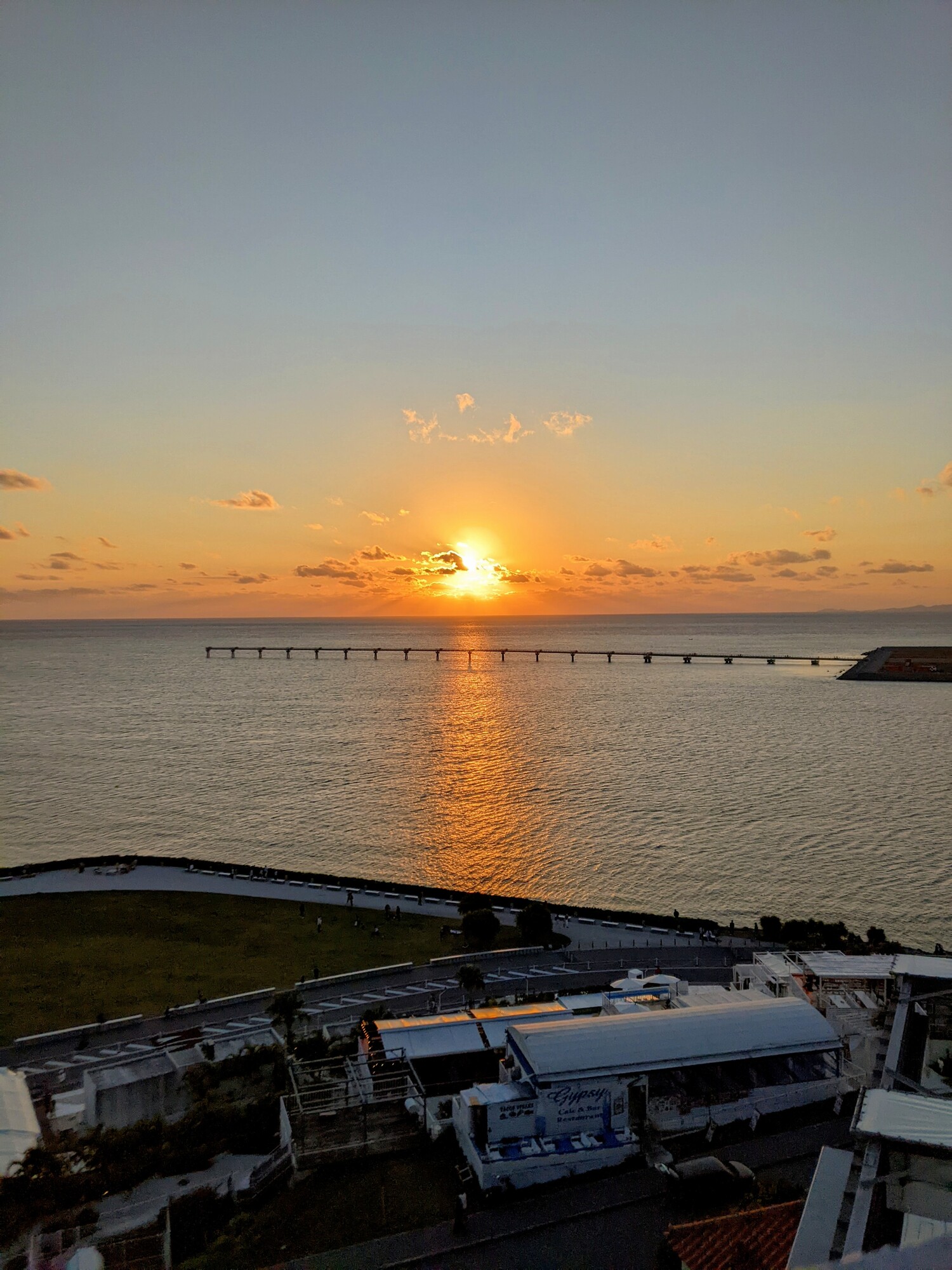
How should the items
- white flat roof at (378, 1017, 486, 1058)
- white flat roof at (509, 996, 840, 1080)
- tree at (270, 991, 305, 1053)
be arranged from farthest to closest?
tree at (270, 991, 305, 1053), white flat roof at (378, 1017, 486, 1058), white flat roof at (509, 996, 840, 1080)

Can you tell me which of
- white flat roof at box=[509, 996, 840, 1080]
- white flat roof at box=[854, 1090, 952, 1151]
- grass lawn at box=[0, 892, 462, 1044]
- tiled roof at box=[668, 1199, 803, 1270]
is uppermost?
white flat roof at box=[854, 1090, 952, 1151]

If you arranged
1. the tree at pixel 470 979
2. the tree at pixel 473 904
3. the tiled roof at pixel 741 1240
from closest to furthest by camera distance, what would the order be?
the tiled roof at pixel 741 1240, the tree at pixel 470 979, the tree at pixel 473 904

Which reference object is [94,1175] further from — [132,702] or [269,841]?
[132,702]

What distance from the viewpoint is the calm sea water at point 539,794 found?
150 feet

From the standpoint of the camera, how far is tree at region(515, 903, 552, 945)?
32.2 m

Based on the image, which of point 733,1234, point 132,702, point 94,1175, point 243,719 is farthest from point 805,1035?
point 132,702

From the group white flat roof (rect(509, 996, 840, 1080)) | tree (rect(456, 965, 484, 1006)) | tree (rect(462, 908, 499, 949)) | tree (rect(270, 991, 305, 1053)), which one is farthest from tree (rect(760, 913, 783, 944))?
tree (rect(270, 991, 305, 1053))

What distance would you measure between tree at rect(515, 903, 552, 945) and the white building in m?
12.5

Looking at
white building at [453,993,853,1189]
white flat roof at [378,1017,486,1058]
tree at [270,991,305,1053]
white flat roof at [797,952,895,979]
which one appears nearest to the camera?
white building at [453,993,853,1189]

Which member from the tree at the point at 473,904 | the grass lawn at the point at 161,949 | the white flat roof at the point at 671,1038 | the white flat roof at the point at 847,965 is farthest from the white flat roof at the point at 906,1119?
the tree at the point at 473,904

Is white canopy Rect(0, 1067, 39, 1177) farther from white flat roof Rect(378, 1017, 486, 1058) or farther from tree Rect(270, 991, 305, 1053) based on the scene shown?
white flat roof Rect(378, 1017, 486, 1058)

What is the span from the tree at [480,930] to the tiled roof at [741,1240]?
19208mm

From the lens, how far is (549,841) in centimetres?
5281

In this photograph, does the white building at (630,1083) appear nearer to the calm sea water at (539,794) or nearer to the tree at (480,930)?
the tree at (480,930)
